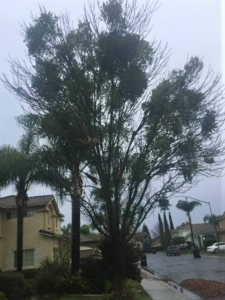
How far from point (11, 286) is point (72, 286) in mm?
2213

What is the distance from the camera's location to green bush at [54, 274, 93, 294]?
13367mm

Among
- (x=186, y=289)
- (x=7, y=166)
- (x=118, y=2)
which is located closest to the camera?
(x=118, y=2)

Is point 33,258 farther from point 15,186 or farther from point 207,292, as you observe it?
point 207,292

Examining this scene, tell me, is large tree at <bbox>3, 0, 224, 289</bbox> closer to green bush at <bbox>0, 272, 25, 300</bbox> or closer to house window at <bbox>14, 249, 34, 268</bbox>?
green bush at <bbox>0, 272, 25, 300</bbox>

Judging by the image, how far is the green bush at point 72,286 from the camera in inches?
526

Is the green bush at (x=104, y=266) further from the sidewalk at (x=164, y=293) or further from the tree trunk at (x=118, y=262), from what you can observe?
the tree trunk at (x=118, y=262)

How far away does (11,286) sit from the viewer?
12836 mm

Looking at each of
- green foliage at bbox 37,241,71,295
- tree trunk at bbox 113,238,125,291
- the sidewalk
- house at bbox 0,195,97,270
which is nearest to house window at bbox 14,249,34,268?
house at bbox 0,195,97,270

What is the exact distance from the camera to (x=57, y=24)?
10.4 meters

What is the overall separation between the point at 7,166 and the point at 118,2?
1095cm

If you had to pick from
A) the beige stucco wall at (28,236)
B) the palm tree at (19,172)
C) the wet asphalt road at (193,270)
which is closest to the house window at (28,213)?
the beige stucco wall at (28,236)

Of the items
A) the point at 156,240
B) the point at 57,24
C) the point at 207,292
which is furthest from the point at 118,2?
the point at 156,240

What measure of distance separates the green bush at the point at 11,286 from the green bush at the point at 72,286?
1.35 metres

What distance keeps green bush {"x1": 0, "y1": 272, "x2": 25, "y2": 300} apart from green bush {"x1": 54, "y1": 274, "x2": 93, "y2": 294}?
1.35 m
